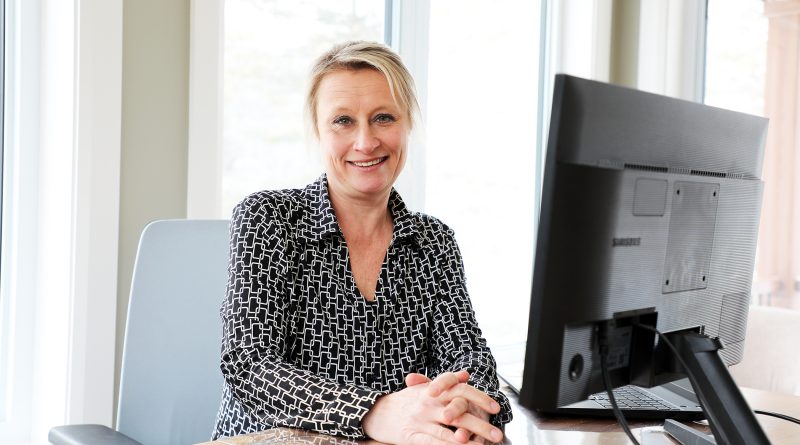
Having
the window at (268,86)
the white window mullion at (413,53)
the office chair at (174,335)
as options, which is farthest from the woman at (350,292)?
the white window mullion at (413,53)

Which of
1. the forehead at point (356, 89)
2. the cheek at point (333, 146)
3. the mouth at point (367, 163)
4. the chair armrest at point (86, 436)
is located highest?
the forehead at point (356, 89)

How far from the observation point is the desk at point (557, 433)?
3.76 ft

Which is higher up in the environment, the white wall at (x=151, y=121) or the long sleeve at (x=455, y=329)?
the white wall at (x=151, y=121)

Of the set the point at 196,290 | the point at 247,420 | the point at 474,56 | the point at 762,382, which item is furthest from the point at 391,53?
the point at 474,56

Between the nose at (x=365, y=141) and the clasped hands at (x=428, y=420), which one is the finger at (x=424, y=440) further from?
the nose at (x=365, y=141)

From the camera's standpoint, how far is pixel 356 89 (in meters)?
1.59

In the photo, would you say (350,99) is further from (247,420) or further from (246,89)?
(246,89)

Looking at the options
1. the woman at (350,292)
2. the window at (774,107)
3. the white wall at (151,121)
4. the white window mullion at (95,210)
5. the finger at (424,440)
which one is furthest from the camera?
the window at (774,107)

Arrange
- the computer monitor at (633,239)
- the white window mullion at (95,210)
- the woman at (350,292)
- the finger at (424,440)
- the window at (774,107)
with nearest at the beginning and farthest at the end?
the computer monitor at (633,239), the finger at (424,440), the woman at (350,292), the white window mullion at (95,210), the window at (774,107)

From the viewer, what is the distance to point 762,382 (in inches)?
77.9

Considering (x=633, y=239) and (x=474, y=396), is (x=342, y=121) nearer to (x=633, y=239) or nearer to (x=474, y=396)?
(x=474, y=396)

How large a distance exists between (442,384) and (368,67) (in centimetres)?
70

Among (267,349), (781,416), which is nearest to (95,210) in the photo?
(267,349)

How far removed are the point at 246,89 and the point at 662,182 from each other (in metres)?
1.62
